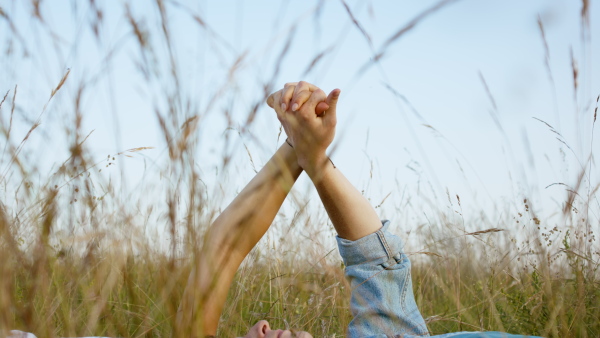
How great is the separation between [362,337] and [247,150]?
26.7 inches

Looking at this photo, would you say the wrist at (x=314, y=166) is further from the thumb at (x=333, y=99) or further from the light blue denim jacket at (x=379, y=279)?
the light blue denim jacket at (x=379, y=279)

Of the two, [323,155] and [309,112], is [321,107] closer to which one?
[309,112]

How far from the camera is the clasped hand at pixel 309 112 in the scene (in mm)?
1220

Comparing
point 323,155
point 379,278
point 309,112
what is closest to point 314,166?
point 323,155

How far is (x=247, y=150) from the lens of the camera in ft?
4.28

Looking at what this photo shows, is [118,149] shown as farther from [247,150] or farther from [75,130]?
[247,150]

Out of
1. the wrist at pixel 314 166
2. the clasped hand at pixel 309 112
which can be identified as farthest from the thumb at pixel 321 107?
the wrist at pixel 314 166

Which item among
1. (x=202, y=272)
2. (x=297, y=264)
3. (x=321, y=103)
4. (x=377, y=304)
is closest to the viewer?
(x=202, y=272)

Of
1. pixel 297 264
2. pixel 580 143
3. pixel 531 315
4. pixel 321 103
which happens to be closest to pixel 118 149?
pixel 321 103

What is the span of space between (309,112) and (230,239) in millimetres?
363

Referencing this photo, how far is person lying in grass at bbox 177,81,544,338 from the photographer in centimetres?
123

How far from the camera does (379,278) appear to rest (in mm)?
1729

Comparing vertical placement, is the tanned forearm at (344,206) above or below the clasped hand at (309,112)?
below

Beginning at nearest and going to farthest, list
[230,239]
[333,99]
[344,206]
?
[333,99] < [230,239] < [344,206]
